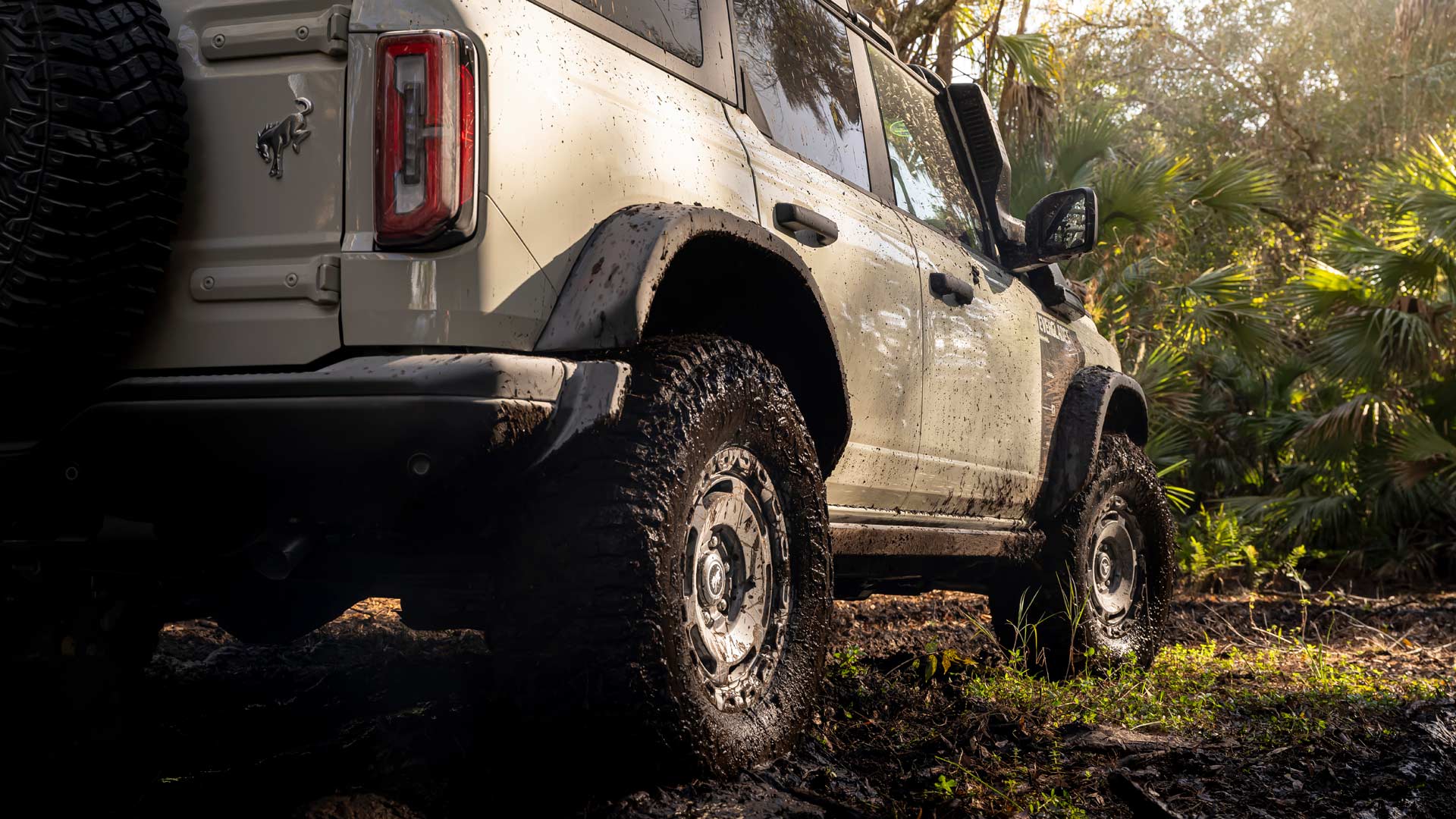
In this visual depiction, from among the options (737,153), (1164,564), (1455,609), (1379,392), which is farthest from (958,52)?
(737,153)

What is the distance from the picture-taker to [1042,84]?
12.1 meters

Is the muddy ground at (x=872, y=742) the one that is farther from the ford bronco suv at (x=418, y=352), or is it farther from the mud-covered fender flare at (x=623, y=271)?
the mud-covered fender flare at (x=623, y=271)

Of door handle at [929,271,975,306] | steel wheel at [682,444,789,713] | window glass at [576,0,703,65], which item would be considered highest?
window glass at [576,0,703,65]

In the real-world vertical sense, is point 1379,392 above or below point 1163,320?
below

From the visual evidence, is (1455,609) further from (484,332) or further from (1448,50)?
(1448,50)

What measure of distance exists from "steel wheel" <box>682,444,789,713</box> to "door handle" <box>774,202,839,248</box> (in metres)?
0.61

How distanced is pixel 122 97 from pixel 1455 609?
26.2 ft

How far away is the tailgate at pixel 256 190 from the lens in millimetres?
2000

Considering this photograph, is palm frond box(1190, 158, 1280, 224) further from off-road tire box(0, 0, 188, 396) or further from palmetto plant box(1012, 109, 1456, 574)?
off-road tire box(0, 0, 188, 396)

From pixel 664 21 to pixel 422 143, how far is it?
2.92 feet

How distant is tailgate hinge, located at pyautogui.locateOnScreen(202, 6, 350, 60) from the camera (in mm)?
2008

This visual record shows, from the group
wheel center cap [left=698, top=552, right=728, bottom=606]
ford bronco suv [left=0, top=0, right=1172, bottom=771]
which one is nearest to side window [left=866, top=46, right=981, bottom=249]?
ford bronco suv [left=0, top=0, right=1172, bottom=771]

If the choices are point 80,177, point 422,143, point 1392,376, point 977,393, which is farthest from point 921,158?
point 1392,376

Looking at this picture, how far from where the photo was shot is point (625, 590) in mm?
2047
